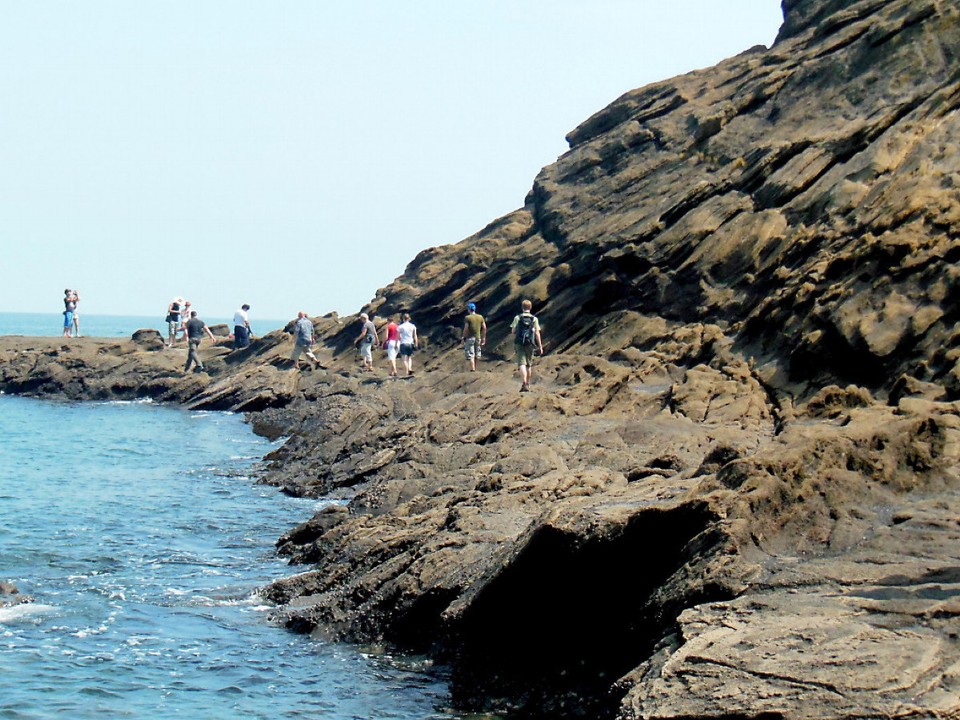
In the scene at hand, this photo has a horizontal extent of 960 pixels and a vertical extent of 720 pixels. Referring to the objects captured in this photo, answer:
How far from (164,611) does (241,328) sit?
116ft

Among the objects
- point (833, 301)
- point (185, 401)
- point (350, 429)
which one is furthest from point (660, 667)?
point (185, 401)

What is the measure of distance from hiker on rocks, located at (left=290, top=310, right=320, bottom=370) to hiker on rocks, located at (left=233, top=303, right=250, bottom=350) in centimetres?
597

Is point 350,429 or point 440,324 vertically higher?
point 440,324

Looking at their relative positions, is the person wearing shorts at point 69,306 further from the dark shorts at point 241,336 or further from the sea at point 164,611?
the sea at point 164,611

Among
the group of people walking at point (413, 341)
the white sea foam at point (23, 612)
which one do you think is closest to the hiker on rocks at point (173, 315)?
the group of people walking at point (413, 341)

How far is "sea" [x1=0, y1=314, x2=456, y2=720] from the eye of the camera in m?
12.0

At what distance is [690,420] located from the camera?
20.6m

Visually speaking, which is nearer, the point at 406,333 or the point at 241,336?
the point at 406,333

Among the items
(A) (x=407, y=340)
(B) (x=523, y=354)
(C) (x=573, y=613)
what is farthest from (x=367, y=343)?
(C) (x=573, y=613)

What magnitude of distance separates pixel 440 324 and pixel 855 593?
31267 millimetres

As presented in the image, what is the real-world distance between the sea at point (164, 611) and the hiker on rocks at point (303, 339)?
418 inches

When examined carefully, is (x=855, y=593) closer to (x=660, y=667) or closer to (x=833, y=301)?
(x=660, y=667)

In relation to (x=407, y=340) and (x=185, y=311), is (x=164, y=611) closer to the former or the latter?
(x=407, y=340)

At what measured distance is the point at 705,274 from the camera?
28.0 m
